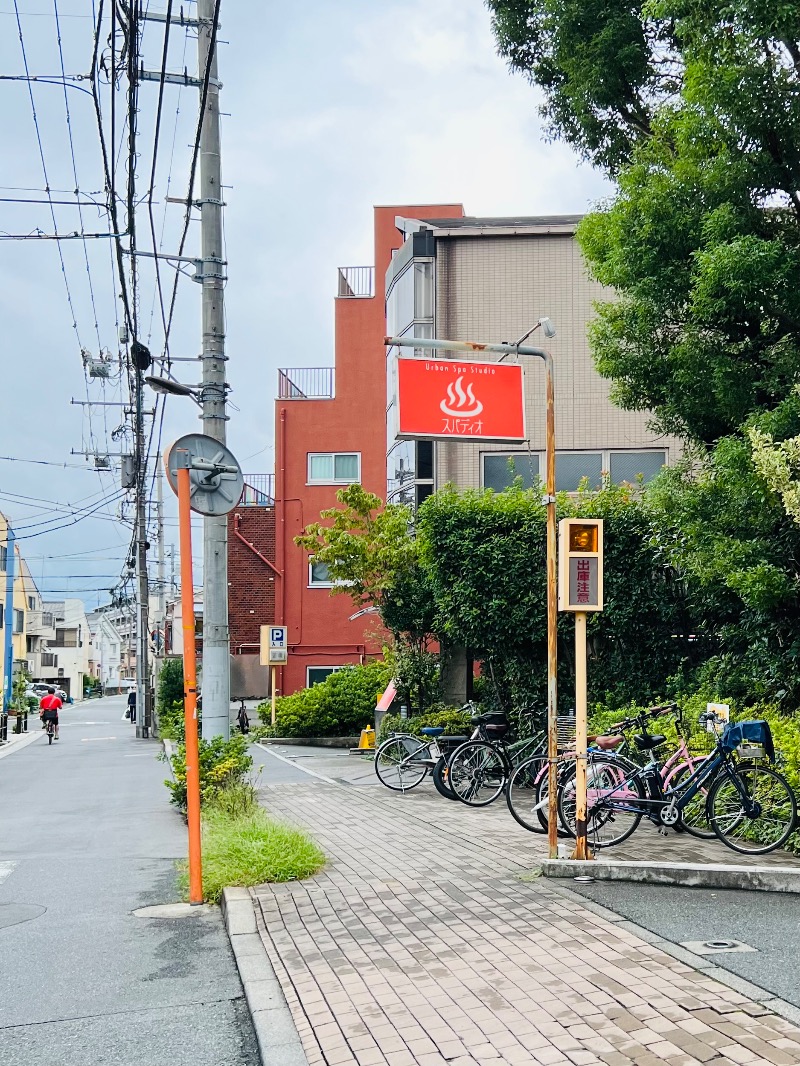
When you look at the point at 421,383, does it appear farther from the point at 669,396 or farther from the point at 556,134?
the point at 556,134

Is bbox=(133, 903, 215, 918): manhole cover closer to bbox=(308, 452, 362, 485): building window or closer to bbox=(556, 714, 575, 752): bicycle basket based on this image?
bbox=(556, 714, 575, 752): bicycle basket

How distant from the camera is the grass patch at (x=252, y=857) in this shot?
834cm

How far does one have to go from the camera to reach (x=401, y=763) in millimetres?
15031

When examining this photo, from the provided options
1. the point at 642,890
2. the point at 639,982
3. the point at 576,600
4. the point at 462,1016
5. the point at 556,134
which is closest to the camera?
the point at 462,1016

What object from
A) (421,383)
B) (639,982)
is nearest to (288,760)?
(421,383)

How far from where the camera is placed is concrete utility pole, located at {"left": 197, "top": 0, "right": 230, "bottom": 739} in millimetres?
11820

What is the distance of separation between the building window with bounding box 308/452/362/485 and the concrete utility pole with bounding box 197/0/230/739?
21.7 m

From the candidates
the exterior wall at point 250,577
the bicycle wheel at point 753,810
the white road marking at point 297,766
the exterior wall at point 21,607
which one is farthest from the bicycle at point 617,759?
the exterior wall at point 21,607

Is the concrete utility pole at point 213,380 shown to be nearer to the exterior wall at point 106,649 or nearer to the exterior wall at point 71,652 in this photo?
the exterior wall at point 71,652

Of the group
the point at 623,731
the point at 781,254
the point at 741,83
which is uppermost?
the point at 741,83

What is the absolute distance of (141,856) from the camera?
1080 cm

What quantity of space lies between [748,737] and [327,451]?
84.5 feet

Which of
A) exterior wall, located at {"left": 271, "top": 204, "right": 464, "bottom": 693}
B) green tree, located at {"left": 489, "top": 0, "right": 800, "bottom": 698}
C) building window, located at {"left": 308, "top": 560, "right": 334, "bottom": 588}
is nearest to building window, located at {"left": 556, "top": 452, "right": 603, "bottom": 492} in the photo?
green tree, located at {"left": 489, "top": 0, "right": 800, "bottom": 698}

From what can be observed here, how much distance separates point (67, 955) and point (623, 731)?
6.55 meters
